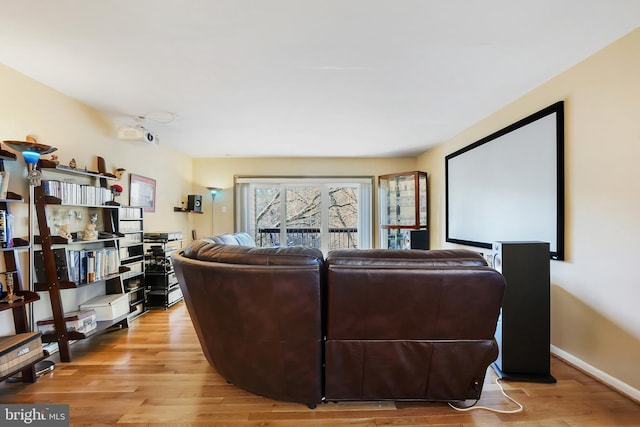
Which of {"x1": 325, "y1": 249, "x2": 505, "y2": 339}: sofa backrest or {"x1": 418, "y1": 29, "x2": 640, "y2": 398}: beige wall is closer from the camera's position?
{"x1": 325, "y1": 249, "x2": 505, "y2": 339}: sofa backrest

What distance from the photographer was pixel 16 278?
6.72 ft

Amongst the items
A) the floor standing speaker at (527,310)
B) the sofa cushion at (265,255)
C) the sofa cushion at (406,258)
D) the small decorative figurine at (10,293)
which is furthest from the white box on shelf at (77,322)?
the floor standing speaker at (527,310)

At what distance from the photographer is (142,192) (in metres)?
3.72

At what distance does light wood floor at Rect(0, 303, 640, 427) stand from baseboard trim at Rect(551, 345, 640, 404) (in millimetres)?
51

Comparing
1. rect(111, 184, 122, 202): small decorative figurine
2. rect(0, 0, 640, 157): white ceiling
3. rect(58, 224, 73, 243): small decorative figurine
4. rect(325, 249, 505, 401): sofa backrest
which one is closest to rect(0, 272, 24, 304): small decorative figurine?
rect(58, 224, 73, 243): small decorative figurine

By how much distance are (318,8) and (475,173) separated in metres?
2.75

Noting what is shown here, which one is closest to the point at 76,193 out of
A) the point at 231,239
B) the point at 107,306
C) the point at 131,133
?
the point at 131,133

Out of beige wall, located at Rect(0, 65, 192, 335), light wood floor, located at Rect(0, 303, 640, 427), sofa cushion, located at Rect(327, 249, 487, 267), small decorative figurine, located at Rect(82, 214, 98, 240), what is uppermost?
beige wall, located at Rect(0, 65, 192, 335)

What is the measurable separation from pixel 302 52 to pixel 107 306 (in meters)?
2.86

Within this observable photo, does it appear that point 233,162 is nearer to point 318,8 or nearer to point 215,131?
point 215,131

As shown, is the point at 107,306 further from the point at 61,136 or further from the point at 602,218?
the point at 602,218

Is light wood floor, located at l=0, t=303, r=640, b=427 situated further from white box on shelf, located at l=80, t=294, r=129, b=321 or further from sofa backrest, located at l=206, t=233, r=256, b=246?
sofa backrest, located at l=206, t=233, r=256, b=246

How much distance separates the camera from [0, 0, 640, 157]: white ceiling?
1.54m

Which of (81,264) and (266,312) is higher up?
(81,264)
